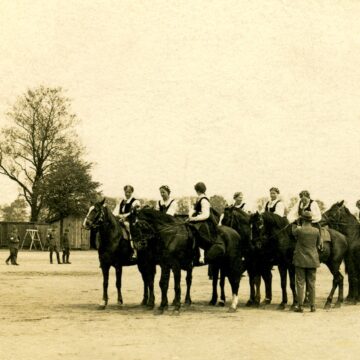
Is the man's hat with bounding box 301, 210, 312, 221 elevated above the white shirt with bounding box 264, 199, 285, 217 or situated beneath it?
situated beneath

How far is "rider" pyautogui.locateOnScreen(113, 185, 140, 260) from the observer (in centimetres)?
1409

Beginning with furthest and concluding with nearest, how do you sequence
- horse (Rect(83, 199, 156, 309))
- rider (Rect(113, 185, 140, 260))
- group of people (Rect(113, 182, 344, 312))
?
rider (Rect(113, 185, 140, 260)) < horse (Rect(83, 199, 156, 309)) < group of people (Rect(113, 182, 344, 312))

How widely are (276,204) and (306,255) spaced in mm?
1816

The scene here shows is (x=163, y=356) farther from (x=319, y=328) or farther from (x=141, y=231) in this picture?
(x=141, y=231)

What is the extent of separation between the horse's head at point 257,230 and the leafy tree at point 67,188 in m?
44.0

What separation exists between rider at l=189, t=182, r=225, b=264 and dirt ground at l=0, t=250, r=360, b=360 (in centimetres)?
147

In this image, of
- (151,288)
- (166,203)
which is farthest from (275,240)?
(151,288)

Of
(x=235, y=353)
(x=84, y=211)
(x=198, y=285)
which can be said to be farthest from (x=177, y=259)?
(x=84, y=211)

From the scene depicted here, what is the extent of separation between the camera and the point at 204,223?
1320 cm

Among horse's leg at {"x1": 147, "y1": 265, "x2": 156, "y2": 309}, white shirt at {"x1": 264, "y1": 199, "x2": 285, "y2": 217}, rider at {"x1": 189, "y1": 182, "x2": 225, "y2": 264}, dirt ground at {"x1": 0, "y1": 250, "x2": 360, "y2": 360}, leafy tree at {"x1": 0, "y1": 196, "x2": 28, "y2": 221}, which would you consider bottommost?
dirt ground at {"x1": 0, "y1": 250, "x2": 360, "y2": 360}

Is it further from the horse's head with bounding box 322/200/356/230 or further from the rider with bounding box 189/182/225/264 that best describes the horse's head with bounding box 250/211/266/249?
the horse's head with bounding box 322/200/356/230

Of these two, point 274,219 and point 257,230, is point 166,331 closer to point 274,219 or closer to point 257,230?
point 257,230

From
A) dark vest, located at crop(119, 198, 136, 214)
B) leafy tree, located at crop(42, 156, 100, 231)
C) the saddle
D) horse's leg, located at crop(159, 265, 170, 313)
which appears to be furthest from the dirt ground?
leafy tree, located at crop(42, 156, 100, 231)

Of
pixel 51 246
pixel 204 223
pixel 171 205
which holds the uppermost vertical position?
pixel 171 205
